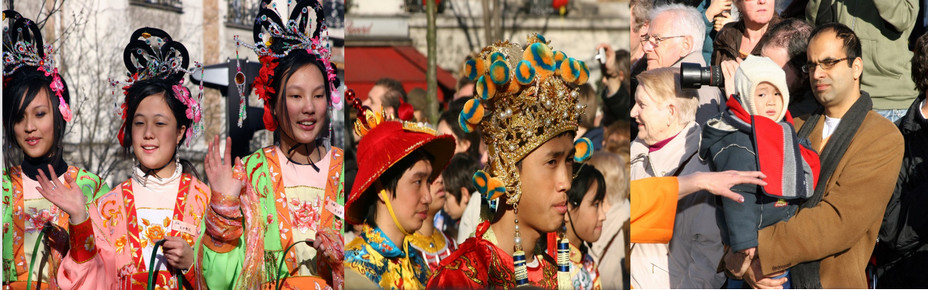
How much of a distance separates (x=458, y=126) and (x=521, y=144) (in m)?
1.58

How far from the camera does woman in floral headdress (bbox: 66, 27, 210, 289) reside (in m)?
5.21

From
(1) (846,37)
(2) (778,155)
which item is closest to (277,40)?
(2) (778,155)

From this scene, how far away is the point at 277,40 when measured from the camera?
5.25m

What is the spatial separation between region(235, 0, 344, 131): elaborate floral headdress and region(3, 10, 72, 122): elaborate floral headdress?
2.75 ft

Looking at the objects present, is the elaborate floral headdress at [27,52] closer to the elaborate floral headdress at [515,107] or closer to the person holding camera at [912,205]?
the elaborate floral headdress at [515,107]

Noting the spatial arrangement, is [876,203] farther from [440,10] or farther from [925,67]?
[440,10]

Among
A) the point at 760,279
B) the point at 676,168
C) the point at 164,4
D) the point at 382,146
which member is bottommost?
the point at 760,279

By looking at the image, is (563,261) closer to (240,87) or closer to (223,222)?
(223,222)

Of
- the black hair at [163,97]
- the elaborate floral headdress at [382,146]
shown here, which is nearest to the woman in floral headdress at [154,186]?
the black hair at [163,97]

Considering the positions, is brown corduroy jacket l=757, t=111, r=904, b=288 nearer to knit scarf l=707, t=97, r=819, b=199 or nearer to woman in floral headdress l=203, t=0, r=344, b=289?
knit scarf l=707, t=97, r=819, b=199

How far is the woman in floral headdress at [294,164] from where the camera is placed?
520cm

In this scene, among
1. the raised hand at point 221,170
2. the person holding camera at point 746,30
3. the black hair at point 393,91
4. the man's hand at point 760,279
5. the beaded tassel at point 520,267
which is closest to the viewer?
the beaded tassel at point 520,267

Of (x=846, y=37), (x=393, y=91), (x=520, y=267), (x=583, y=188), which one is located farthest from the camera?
(x=393, y=91)

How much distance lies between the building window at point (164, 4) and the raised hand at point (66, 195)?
0.85 m
